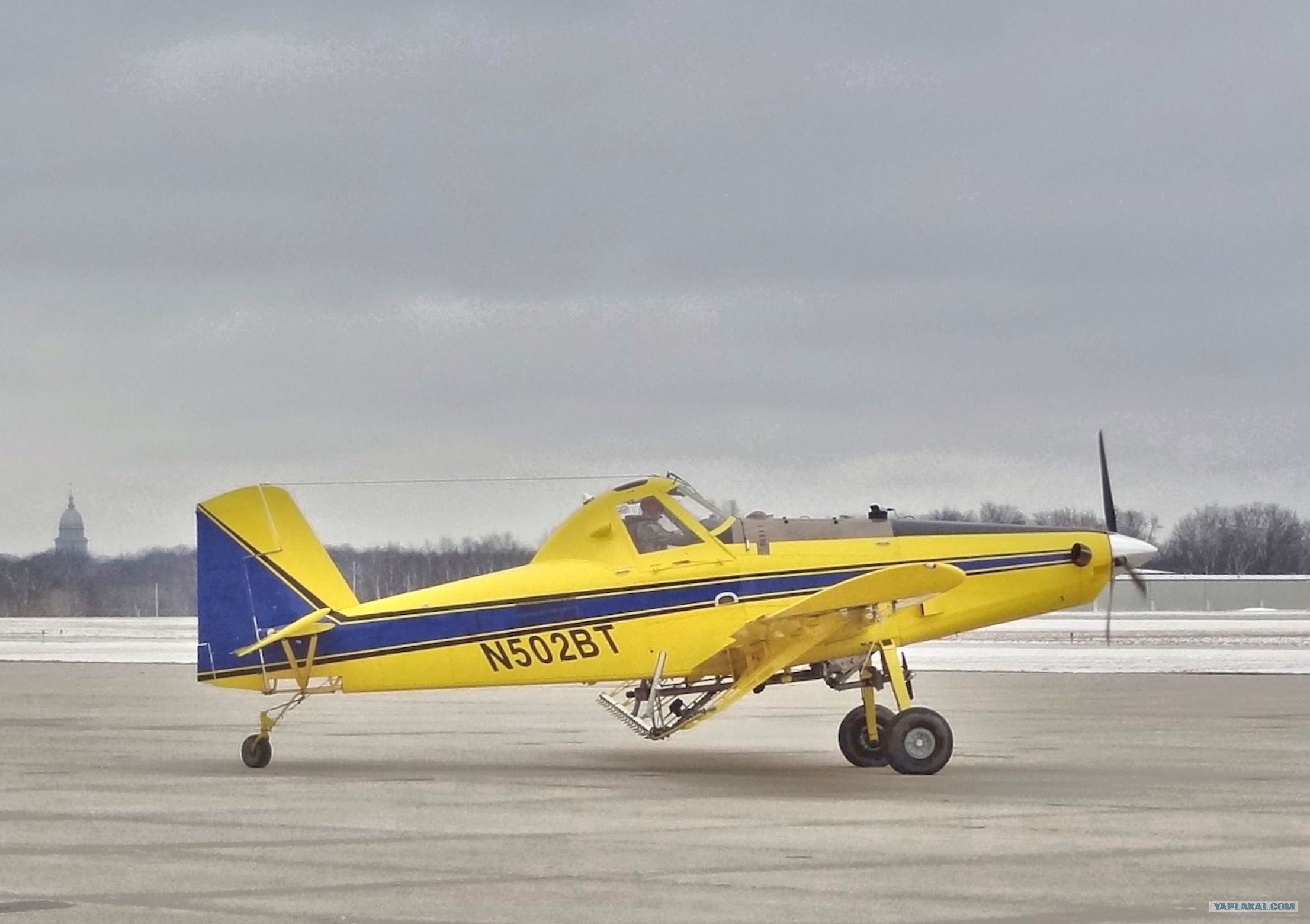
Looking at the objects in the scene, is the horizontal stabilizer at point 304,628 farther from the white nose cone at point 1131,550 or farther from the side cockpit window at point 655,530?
the white nose cone at point 1131,550

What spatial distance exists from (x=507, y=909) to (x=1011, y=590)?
981 cm

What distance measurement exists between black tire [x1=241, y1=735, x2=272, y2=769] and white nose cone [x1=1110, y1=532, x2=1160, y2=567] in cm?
851

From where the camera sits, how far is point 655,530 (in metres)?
18.5

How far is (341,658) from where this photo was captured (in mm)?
18656

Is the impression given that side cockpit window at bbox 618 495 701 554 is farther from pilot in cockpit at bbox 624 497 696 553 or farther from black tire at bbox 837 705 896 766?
black tire at bbox 837 705 896 766

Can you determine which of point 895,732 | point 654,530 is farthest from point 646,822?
point 654,530

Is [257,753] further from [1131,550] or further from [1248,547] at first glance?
[1248,547]

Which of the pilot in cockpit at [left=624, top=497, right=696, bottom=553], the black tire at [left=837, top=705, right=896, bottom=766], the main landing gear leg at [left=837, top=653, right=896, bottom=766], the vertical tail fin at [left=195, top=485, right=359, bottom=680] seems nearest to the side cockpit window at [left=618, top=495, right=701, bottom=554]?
the pilot in cockpit at [left=624, top=497, right=696, bottom=553]

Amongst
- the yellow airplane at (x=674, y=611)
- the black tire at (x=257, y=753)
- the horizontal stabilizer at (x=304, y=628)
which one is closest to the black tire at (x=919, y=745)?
the yellow airplane at (x=674, y=611)

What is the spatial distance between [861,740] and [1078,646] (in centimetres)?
3437

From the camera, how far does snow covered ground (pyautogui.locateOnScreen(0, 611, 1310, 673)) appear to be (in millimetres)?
40625

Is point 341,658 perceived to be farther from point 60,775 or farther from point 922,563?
point 922,563

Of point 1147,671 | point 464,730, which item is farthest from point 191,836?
point 1147,671

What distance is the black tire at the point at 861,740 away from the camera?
18500 mm
